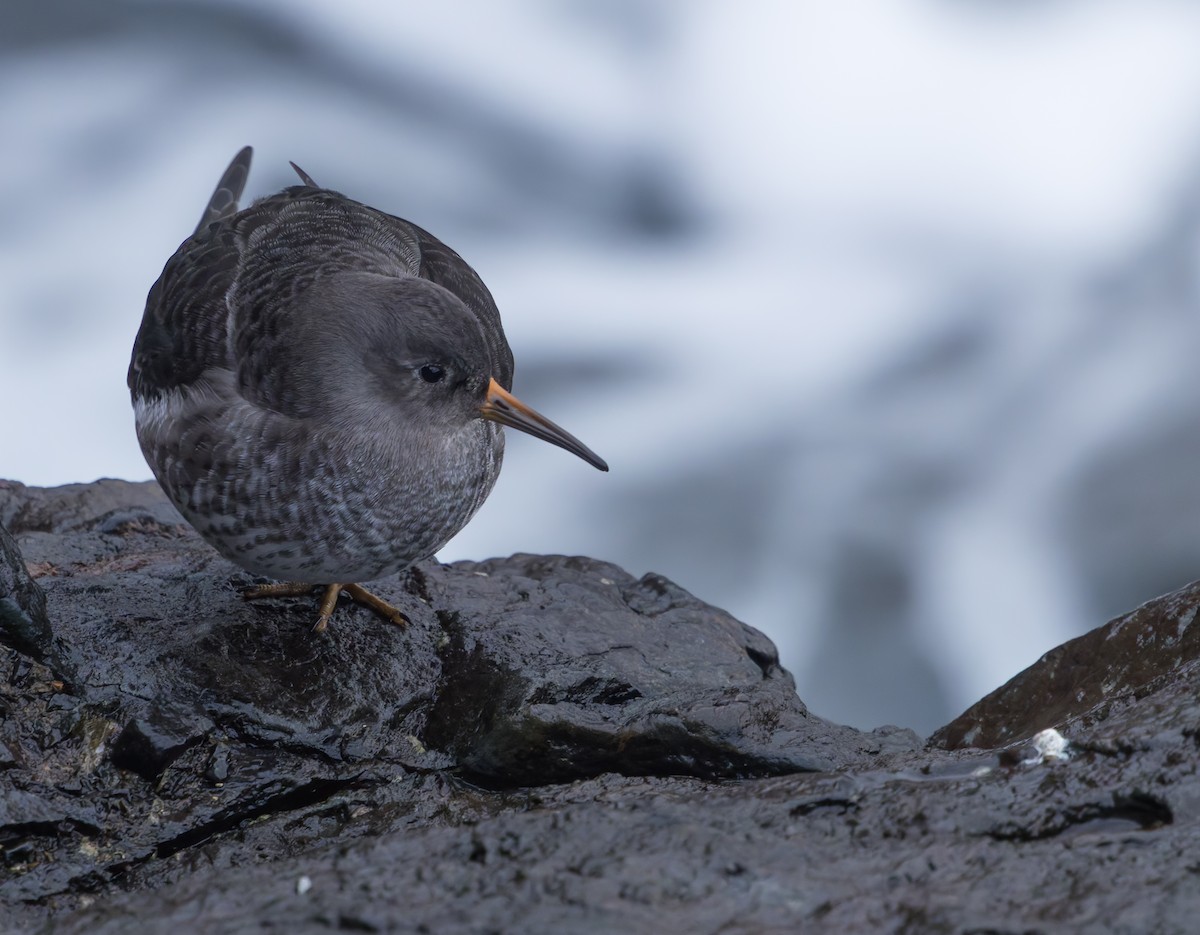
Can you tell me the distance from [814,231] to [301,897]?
424 inches

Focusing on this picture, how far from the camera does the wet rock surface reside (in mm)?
2400

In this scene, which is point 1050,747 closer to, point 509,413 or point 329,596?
point 509,413

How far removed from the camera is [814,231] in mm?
12367

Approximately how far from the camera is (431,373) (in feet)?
14.6

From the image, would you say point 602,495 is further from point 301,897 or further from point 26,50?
point 301,897

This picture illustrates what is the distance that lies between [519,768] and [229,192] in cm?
358

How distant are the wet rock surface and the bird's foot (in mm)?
55

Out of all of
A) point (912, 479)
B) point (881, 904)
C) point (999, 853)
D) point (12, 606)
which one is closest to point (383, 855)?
point (881, 904)

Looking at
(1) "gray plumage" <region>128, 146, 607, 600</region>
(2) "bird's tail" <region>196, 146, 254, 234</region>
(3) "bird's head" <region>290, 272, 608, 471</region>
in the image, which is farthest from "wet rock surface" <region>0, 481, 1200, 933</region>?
(2) "bird's tail" <region>196, 146, 254, 234</region>

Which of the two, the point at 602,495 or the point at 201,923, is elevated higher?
the point at 602,495

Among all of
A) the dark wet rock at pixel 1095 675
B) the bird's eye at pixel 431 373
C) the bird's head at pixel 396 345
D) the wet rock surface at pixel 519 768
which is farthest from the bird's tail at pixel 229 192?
the dark wet rock at pixel 1095 675

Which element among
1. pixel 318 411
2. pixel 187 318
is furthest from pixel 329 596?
pixel 187 318

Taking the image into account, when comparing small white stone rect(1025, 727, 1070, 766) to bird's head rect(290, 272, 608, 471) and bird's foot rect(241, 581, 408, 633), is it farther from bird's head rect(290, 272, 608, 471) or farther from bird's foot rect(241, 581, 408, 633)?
bird's foot rect(241, 581, 408, 633)

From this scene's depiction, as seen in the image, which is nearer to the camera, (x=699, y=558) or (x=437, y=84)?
(x=699, y=558)
